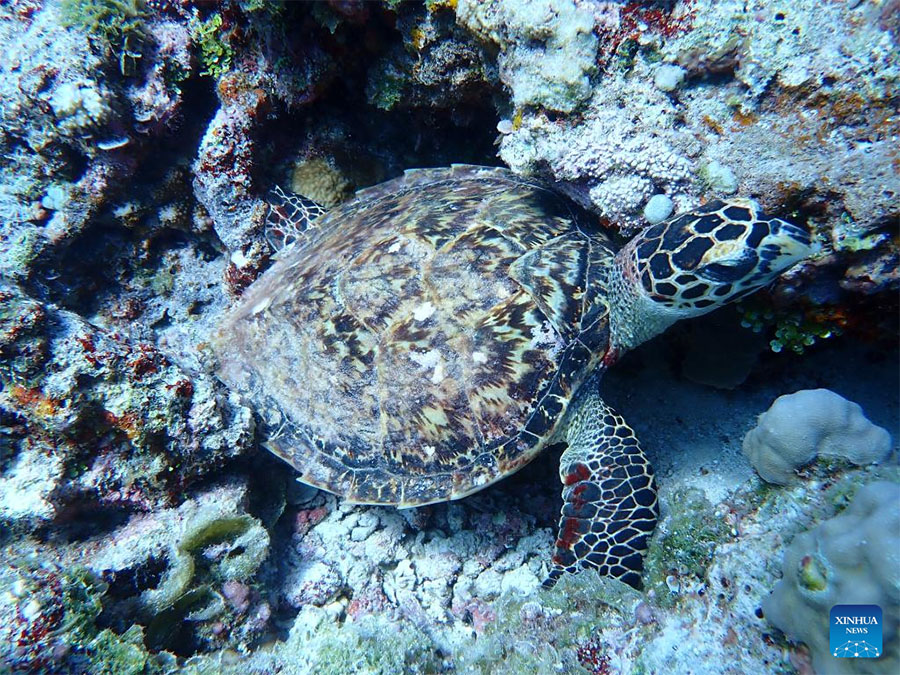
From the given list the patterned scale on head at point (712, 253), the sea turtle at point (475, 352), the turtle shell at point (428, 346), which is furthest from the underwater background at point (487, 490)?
the turtle shell at point (428, 346)

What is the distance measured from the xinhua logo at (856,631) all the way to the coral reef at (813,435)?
0.66 metres

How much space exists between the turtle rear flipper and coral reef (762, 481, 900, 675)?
11.9 feet

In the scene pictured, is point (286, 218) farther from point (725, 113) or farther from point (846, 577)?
point (846, 577)

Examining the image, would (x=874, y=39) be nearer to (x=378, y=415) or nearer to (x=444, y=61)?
(x=444, y=61)

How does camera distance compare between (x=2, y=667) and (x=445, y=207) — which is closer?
(x=2, y=667)

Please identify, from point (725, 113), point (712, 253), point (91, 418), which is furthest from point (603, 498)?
point (91, 418)

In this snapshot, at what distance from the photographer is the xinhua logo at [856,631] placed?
1.48m

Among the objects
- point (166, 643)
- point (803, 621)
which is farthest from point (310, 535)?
point (803, 621)

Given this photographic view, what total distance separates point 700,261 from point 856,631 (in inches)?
65.8

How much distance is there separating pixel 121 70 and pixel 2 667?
3280mm

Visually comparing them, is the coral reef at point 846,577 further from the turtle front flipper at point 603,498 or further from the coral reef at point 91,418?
the coral reef at point 91,418

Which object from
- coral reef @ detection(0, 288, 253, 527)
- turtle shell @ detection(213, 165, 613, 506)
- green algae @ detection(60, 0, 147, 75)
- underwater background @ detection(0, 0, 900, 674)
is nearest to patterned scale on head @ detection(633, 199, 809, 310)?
underwater background @ detection(0, 0, 900, 674)

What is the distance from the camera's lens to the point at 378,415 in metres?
2.81

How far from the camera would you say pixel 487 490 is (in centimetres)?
338
